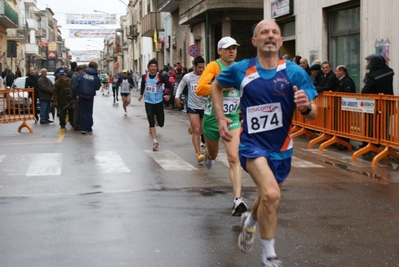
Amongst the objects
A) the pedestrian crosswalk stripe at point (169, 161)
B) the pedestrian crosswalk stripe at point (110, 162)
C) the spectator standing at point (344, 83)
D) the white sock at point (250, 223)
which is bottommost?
the pedestrian crosswalk stripe at point (169, 161)

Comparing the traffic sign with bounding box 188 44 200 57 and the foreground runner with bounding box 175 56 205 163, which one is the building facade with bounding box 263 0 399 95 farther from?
the traffic sign with bounding box 188 44 200 57

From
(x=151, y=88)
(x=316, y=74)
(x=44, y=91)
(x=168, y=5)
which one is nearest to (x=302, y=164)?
(x=151, y=88)

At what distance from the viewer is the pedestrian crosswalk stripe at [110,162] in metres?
10.9

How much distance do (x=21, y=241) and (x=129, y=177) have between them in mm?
3915

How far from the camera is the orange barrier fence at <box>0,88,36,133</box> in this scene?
1867 cm

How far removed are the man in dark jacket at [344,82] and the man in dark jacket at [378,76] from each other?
1.36m

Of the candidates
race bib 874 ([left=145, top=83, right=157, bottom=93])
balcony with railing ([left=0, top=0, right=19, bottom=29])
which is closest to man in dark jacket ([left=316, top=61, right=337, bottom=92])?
race bib 874 ([left=145, top=83, right=157, bottom=93])

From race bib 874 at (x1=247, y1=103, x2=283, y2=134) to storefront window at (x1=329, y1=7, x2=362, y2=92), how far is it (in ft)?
43.8

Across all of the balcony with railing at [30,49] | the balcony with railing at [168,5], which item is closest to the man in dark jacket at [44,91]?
the balcony with railing at [168,5]

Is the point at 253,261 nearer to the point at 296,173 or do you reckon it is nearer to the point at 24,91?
the point at 296,173

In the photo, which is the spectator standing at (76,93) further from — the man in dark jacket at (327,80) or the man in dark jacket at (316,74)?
the man in dark jacket at (327,80)

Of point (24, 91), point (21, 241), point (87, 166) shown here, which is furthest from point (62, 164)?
point (24, 91)

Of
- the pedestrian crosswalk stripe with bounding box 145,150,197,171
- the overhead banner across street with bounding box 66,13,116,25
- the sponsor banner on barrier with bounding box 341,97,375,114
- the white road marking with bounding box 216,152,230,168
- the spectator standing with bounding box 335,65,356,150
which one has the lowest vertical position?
the white road marking with bounding box 216,152,230,168

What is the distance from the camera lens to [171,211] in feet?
24.7
